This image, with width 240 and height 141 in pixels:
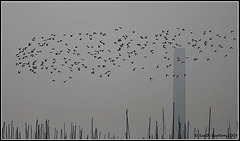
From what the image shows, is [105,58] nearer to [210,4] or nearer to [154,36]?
[154,36]

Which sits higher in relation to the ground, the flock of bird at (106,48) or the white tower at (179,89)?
the flock of bird at (106,48)

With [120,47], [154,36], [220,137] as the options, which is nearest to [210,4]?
[154,36]

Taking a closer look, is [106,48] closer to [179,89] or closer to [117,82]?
[117,82]

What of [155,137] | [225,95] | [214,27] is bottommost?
[155,137]

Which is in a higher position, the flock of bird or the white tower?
the flock of bird
